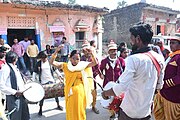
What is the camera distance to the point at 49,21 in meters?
11.3

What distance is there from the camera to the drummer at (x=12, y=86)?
11.3 feet

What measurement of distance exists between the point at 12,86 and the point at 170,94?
2.26 m

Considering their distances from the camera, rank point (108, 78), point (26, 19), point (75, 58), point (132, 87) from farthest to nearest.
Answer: point (26, 19) → point (108, 78) → point (75, 58) → point (132, 87)

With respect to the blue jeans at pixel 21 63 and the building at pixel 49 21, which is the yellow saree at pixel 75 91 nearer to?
the building at pixel 49 21

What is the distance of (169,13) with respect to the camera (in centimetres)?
1959

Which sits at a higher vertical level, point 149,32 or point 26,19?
point 26,19

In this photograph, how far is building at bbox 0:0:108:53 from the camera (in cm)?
991

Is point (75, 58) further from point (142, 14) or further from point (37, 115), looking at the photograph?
point (142, 14)

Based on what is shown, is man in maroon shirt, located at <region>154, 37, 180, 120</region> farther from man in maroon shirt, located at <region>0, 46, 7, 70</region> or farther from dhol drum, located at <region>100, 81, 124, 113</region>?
man in maroon shirt, located at <region>0, 46, 7, 70</region>

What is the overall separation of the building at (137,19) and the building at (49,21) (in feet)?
17.2

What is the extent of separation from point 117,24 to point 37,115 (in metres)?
15.7

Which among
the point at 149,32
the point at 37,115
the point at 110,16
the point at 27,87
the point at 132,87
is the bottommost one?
the point at 37,115

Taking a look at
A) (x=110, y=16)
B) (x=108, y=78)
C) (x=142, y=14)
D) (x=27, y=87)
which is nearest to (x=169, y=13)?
(x=142, y=14)

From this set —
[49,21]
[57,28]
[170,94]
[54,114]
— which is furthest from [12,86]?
[57,28]
